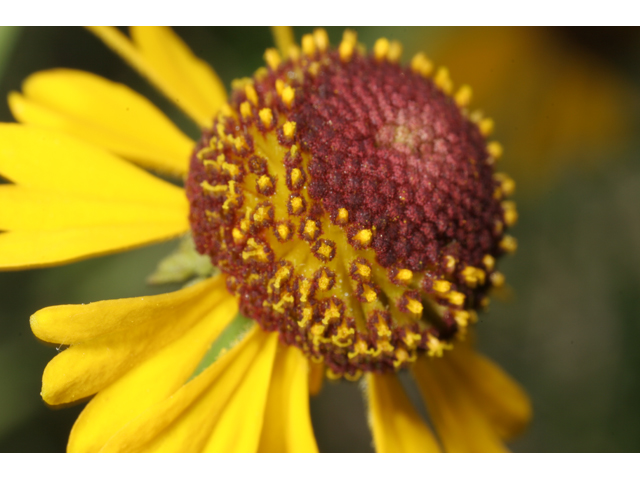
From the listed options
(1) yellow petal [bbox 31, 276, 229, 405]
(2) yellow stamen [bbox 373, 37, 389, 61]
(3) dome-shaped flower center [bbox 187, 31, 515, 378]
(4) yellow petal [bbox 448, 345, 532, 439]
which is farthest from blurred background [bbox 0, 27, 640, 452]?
(1) yellow petal [bbox 31, 276, 229, 405]

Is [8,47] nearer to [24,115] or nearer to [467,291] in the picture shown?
[24,115]

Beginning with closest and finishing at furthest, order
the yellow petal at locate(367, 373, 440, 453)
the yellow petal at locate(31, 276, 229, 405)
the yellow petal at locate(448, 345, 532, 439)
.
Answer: the yellow petal at locate(31, 276, 229, 405) → the yellow petal at locate(367, 373, 440, 453) → the yellow petal at locate(448, 345, 532, 439)

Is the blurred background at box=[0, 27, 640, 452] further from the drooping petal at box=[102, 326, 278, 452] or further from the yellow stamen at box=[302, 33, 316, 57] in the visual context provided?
the drooping petal at box=[102, 326, 278, 452]

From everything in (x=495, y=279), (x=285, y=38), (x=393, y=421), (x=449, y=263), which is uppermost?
(x=285, y=38)

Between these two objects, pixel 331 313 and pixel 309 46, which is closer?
pixel 331 313

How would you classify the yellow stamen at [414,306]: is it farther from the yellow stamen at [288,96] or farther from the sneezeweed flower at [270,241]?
the yellow stamen at [288,96]

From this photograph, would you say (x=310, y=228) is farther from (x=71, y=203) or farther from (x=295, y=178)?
(x=71, y=203)

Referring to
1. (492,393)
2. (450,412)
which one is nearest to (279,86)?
(450,412)

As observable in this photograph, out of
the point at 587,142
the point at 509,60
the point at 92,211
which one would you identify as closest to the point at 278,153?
the point at 92,211
